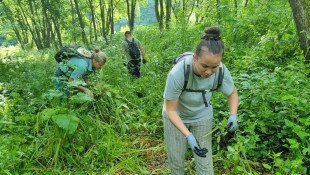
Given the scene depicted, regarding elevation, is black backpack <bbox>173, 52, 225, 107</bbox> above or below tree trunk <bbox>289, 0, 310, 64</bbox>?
below

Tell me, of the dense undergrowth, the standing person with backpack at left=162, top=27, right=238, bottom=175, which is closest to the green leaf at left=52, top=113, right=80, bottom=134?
the dense undergrowth

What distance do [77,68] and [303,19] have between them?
3873mm

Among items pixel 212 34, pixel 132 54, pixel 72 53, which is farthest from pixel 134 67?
pixel 212 34

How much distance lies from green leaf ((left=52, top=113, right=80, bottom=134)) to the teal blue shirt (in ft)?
2.20

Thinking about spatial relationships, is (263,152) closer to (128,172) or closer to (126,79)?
(128,172)

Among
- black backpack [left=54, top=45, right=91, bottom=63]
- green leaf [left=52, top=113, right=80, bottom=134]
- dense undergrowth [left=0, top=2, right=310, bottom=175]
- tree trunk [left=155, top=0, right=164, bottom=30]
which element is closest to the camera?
dense undergrowth [left=0, top=2, right=310, bottom=175]

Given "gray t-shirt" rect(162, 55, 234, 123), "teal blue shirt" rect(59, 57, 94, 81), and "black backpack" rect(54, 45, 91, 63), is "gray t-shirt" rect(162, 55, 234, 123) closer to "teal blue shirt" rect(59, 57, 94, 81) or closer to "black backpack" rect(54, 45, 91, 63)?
"teal blue shirt" rect(59, 57, 94, 81)

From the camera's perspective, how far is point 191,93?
9.18ft

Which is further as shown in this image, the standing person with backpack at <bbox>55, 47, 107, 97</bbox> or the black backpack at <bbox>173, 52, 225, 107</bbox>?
the standing person with backpack at <bbox>55, 47, 107, 97</bbox>

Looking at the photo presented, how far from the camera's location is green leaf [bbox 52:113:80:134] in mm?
4004

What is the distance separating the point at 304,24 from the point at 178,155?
3.73 meters

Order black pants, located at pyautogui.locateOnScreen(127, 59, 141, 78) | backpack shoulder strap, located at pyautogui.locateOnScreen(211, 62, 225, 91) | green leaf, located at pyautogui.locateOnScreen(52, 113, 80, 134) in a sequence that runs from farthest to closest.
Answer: black pants, located at pyautogui.locateOnScreen(127, 59, 141, 78)
green leaf, located at pyautogui.locateOnScreen(52, 113, 80, 134)
backpack shoulder strap, located at pyautogui.locateOnScreen(211, 62, 225, 91)

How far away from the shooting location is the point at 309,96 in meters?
4.23

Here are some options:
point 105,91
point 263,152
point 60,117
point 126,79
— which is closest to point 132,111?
point 105,91
